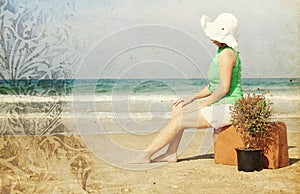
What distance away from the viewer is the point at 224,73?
507 centimetres

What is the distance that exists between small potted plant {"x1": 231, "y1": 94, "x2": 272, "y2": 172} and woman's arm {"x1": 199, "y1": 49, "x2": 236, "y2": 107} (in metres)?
0.22

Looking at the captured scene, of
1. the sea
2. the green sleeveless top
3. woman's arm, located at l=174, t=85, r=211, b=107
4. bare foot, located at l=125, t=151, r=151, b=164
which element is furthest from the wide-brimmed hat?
the sea

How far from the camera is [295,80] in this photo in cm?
2034

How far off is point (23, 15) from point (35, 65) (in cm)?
38

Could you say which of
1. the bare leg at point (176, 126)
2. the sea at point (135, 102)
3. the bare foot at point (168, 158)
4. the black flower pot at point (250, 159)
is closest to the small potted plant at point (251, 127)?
the black flower pot at point (250, 159)

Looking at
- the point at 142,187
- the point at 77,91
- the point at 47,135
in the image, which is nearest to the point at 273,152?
the point at 142,187

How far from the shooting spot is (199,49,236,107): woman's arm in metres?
5.07

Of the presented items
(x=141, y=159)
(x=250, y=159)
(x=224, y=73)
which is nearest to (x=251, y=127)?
(x=250, y=159)

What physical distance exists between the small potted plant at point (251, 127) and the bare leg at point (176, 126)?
0.40 m

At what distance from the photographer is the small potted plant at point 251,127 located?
4.82 metres

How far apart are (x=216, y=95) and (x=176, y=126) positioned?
20.9 inches

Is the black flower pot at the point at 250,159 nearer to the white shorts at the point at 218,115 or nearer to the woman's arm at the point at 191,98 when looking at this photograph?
the white shorts at the point at 218,115

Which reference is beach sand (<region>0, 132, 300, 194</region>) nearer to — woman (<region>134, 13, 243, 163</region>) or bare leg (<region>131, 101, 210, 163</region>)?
bare leg (<region>131, 101, 210, 163</region>)
